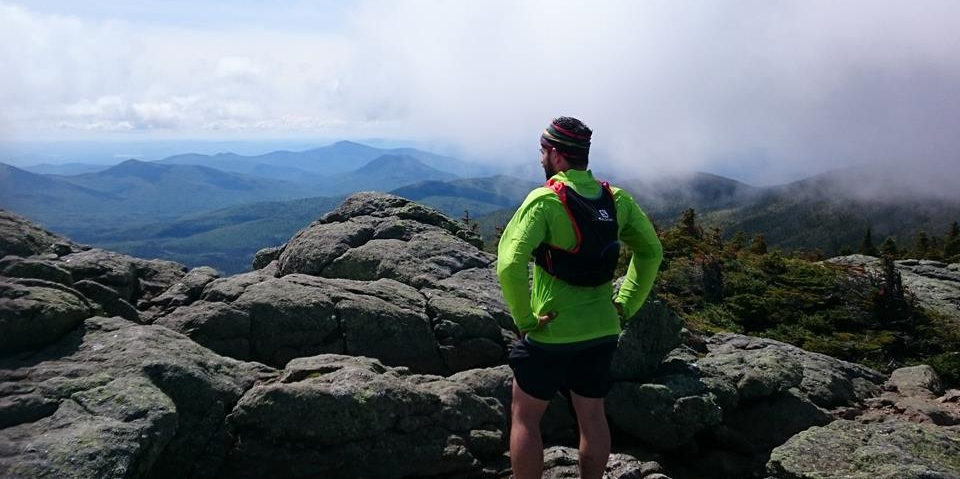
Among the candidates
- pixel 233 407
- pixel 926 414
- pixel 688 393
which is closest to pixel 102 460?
pixel 233 407

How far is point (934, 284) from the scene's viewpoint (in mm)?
38969

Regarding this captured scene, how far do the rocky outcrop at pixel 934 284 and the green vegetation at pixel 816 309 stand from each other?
3.48m

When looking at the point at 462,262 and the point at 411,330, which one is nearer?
the point at 411,330

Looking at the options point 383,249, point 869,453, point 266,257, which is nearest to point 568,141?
point 869,453

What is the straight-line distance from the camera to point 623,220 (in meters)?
8.00

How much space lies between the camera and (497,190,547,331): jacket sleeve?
6.93 m

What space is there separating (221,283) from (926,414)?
17179 millimetres

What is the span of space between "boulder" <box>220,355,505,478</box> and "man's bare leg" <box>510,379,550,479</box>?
9.64ft

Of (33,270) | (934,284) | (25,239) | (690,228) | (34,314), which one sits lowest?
(934,284)

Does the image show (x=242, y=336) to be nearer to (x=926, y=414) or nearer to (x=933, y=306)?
(x=926, y=414)

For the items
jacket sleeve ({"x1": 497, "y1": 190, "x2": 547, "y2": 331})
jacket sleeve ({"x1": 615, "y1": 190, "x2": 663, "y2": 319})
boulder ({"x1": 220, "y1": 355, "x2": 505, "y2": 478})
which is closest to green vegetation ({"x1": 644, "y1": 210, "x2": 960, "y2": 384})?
boulder ({"x1": 220, "y1": 355, "x2": 505, "y2": 478})

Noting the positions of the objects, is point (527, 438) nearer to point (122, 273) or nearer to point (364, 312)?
point (364, 312)

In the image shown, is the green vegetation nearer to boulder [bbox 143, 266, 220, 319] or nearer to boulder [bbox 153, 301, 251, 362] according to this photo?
boulder [bbox 153, 301, 251, 362]

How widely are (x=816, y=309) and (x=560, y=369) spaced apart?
96.4 feet
